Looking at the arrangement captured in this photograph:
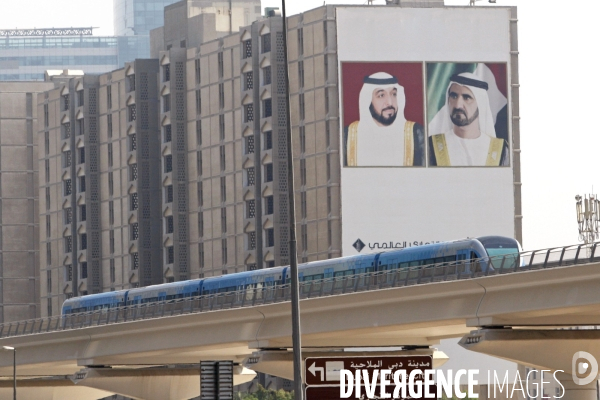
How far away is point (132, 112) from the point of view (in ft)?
454

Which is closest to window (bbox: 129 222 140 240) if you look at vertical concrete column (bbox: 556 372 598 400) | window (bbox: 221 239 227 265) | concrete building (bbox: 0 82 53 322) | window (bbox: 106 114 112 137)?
window (bbox: 106 114 112 137)

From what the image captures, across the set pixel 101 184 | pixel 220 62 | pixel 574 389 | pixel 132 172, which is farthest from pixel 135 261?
pixel 574 389

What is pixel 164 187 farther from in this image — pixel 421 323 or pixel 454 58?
pixel 421 323

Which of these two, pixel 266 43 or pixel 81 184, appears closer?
pixel 266 43

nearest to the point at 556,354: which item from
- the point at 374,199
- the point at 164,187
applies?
the point at 374,199

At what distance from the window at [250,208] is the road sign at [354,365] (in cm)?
10549

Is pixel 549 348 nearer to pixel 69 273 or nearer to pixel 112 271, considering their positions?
pixel 112 271

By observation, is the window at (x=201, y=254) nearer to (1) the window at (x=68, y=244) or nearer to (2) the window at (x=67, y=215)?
(1) the window at (x=68, y=244)

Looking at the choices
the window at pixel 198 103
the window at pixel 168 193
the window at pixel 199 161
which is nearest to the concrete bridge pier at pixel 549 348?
the window at pixel 199 161

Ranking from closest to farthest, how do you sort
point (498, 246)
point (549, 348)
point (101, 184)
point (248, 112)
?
point (549, 348), point (498, 246), point (248, 112), point (101, 184)

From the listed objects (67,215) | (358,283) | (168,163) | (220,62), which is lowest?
(358,283)

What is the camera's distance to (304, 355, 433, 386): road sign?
18219 millimetres

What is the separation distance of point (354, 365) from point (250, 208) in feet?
349

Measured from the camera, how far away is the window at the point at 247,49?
125 metres
